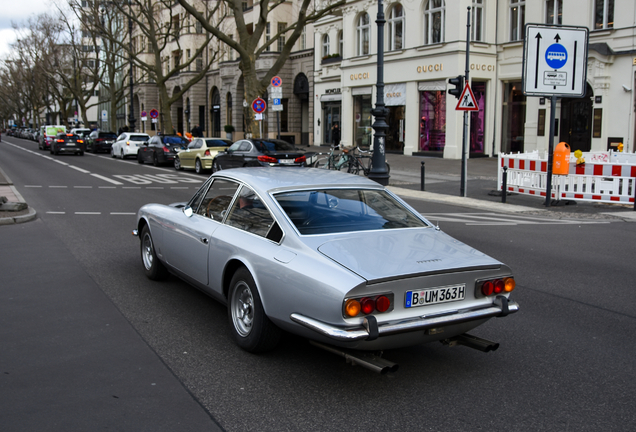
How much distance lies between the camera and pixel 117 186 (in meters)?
19.2

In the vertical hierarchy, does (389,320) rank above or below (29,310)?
above

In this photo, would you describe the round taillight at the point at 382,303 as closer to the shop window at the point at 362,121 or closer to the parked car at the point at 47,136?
the shop window at the point at 362,121

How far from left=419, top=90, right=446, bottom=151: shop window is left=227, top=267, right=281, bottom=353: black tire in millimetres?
26949

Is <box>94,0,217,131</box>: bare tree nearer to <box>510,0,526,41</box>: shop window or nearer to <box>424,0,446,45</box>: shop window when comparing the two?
<box>424,0,446,45</box>: shop window

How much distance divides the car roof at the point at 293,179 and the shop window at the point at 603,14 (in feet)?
76.6

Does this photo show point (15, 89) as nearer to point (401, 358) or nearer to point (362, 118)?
point (362, 118)

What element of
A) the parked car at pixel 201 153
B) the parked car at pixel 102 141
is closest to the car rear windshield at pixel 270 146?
the parked car at pixel 201 153

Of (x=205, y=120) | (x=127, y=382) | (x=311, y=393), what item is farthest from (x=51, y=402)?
(x=205, y=120)

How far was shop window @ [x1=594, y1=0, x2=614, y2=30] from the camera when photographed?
24.7 metres

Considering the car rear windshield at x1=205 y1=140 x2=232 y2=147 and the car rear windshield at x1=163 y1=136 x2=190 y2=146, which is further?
the car rear windshield at x1=163 y1=136 x2=190 y2=146

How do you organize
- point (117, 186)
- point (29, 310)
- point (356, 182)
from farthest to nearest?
point (117, 186) < point (29, 310) < point (356, 182)

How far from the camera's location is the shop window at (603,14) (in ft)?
81.1

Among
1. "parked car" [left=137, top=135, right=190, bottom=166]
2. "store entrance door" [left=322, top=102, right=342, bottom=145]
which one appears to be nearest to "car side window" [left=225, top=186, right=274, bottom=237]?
"parked car" [left=137, top=135, right=190, bottom=166]

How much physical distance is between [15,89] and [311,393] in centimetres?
10091
